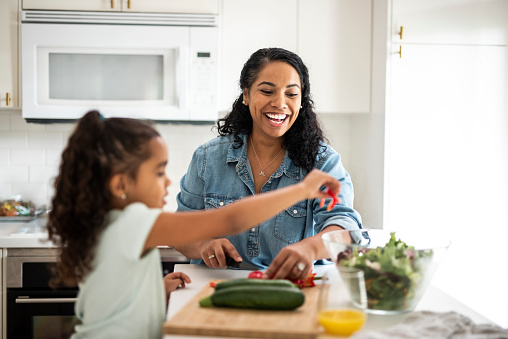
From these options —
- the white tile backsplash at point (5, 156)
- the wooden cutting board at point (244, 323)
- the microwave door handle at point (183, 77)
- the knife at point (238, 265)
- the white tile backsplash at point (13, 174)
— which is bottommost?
the knife at point (238, 265)

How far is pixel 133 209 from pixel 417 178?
2080 mm

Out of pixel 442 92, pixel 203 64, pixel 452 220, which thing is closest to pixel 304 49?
pixel 203 64

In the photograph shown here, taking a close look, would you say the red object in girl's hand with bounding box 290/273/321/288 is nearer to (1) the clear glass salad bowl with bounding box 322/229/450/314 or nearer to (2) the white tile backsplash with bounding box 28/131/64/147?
(1) the clear glass salad bowl with bounding box 322/229/450/314

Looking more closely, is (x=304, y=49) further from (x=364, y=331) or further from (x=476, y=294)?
(x=364, y=331)

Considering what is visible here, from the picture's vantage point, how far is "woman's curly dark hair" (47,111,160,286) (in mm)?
1184

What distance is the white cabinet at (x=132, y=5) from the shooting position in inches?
115

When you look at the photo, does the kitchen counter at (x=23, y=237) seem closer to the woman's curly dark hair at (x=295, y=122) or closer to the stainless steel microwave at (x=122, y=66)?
the stainless steel microwave at (x=122, y=66)

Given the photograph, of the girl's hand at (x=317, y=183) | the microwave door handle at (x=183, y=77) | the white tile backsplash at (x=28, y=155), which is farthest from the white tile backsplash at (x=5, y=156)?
the girl's hand at (x=317, y=183)

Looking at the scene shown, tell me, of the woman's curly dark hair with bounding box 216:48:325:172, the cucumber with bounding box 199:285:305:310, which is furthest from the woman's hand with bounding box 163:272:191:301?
the woman's curly dark hair with bounding box 216:48:325:172

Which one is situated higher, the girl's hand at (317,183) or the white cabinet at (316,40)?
the white cabinet at (316,40)

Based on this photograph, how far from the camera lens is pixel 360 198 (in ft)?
10.9

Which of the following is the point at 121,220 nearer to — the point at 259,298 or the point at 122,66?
the point at 259,298

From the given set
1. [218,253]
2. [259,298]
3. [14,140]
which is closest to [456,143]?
[218,253]

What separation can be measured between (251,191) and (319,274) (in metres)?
0.41
